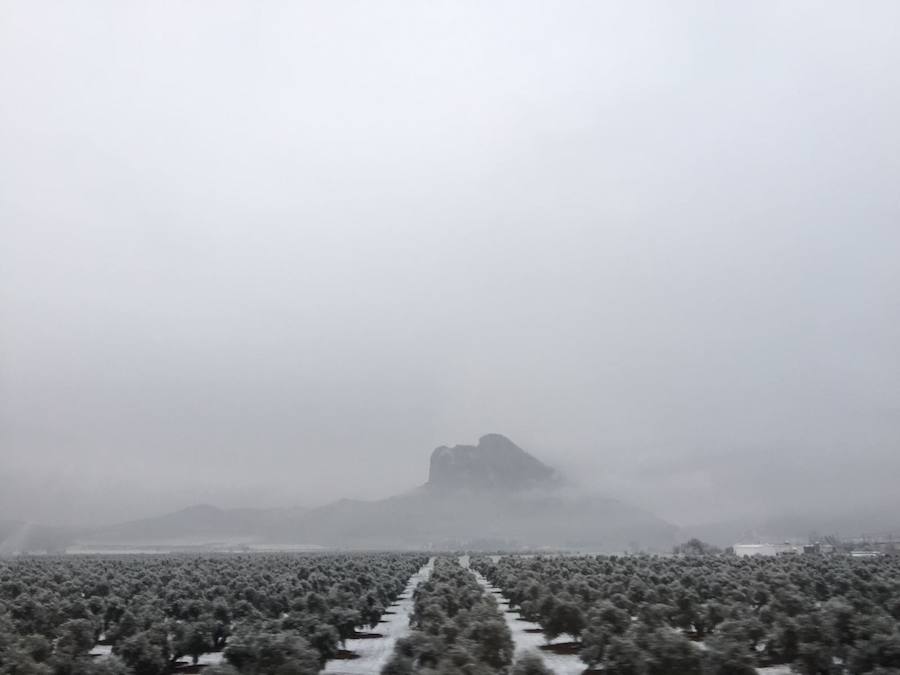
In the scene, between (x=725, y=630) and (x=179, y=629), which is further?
(x=179, y=629)

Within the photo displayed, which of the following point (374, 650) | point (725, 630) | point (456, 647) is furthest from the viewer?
point (374, 650)

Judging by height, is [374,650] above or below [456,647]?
below

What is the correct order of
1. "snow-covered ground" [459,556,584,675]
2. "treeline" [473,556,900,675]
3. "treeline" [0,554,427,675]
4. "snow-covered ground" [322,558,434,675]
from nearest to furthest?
"treeline" [473,556,900,675] < "treeline" [0,554,427,675] < "snow-covered ground" [459,556,584,675] < "snow-covered ground" [322,558,434,675]

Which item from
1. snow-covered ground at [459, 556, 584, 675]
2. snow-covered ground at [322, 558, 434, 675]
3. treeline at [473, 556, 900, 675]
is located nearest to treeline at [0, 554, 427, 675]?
snow-covered ground at [322, 558, 434, 675]

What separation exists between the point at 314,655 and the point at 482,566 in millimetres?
122023

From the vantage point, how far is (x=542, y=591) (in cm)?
5409

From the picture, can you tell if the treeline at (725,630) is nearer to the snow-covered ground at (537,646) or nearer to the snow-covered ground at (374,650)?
the snow-covered ground at (537,646)

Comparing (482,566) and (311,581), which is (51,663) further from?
(482,566)

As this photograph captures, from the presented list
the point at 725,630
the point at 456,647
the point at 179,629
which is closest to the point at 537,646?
the point at 179,629

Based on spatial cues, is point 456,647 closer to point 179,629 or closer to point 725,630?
point 725,630

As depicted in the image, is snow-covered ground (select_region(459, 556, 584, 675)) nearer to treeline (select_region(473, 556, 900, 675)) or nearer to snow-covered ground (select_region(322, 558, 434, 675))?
treeline (select_region(473, 556, 900, 675))

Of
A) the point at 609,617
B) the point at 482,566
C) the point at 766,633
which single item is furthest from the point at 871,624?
the point at 482,566

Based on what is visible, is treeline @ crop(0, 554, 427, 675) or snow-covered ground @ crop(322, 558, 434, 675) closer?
treeline @ crop(0, 554, 427, 675)

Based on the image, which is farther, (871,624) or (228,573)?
(228,573)
